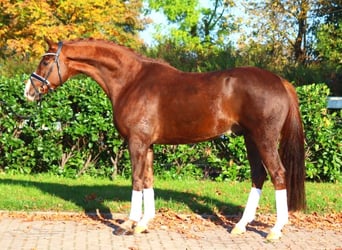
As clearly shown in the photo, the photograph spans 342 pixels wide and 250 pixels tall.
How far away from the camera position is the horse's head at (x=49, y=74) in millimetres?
7453

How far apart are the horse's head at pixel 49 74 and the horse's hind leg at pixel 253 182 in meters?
2.61

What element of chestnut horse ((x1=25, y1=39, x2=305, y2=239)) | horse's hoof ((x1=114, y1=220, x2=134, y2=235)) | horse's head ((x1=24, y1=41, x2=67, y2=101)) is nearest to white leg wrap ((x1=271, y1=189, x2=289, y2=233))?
chestnut horse ((x1=25, y1=39, x2=305, y2=239))

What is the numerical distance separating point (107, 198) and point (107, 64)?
8.49 ft

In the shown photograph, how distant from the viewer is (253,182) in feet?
24.9

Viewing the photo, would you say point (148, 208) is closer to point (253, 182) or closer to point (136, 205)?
point (136, 205)

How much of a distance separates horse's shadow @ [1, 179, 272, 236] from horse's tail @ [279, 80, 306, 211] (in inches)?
25.4

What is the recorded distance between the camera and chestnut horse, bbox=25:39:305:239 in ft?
22.9

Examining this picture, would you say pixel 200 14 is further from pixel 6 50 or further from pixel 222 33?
pixel 6 50

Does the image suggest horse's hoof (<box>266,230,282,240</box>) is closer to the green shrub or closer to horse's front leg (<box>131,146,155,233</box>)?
horse's front leg (<box>131,146,155,233</box>)

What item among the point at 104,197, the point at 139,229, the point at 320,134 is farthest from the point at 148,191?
the point at 320,134

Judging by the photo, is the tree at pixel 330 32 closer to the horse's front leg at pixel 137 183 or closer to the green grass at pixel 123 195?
the green grass at pixel 123 195

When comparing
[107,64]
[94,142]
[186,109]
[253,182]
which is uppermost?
[107,64]

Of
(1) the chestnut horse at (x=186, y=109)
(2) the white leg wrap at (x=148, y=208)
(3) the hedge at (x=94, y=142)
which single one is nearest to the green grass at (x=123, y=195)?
(3) the hedge at (x=94, y=142)

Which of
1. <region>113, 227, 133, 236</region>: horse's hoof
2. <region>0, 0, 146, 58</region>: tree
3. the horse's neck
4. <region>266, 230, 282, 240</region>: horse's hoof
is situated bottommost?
<region>113, 227, 133, 236</region>: horse's hoof
